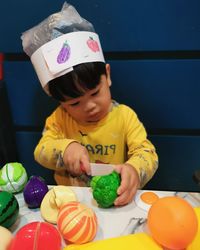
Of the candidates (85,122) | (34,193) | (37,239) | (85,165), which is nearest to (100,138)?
(85,122)

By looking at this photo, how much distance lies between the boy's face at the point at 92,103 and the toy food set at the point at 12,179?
0.62 ft

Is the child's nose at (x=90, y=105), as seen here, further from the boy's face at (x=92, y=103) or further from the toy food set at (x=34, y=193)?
the toy food set at (x=34, y=193)

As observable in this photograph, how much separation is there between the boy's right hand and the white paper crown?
152 mm

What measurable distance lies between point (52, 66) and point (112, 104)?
20cm

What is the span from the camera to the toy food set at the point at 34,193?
556mm

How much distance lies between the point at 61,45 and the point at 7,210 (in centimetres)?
34

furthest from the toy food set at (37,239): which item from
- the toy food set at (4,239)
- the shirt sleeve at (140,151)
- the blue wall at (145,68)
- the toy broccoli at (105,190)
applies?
the blue wall at (145,68)

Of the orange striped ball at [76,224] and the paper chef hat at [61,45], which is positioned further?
the paper chef hat at [61,45]

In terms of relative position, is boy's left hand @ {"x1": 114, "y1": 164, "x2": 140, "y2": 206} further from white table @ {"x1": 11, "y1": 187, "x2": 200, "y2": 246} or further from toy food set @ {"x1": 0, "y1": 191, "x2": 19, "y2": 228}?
toy food set @ {"x1": 0, "y1": 191, "x2": 19, "y2": 228}

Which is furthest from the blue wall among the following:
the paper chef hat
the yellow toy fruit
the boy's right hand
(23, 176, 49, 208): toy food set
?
the yellow toy fruit

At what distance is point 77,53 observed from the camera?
65 cm

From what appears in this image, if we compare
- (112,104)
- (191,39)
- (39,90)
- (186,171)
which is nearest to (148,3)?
(191,39)

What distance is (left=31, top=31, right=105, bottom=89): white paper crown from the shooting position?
2.10 ft

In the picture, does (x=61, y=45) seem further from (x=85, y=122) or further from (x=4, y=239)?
(x=4, y=239)
